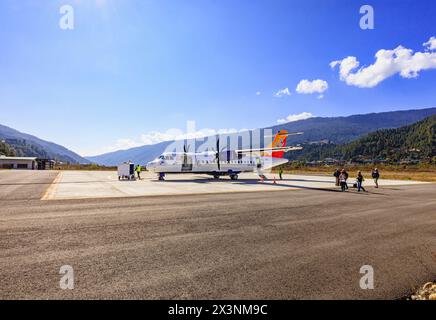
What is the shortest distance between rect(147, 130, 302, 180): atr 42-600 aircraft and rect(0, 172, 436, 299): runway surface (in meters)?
19.9

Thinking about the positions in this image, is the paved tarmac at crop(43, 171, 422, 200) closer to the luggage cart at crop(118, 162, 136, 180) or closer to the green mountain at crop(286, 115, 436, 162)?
the luggage cart at crop(118, 162, 136, 180)

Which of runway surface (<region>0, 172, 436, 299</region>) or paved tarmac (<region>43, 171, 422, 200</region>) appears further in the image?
paved tarmac (<region>43, 171, 422, 200</region>)

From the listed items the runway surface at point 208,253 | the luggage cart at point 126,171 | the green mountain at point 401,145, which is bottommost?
the runway surface at point 208,253

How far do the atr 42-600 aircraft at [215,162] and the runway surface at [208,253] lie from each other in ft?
65.4

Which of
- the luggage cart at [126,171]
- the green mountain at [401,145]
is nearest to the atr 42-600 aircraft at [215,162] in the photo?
the luggage cart at [126,171]

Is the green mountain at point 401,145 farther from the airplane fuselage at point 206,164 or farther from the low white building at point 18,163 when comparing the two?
the low white building at point 18,163

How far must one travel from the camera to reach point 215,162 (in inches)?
1409

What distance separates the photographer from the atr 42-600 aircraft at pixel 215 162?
107 ft

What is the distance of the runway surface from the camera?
4957 millimetres

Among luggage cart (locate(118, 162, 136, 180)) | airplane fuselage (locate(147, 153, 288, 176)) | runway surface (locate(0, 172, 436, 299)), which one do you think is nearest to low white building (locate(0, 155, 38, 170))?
luggage cart (locate(118, 162, 136, 180))

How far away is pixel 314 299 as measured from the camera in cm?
467

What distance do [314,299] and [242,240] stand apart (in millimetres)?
3656

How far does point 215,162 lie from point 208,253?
28.9 m
